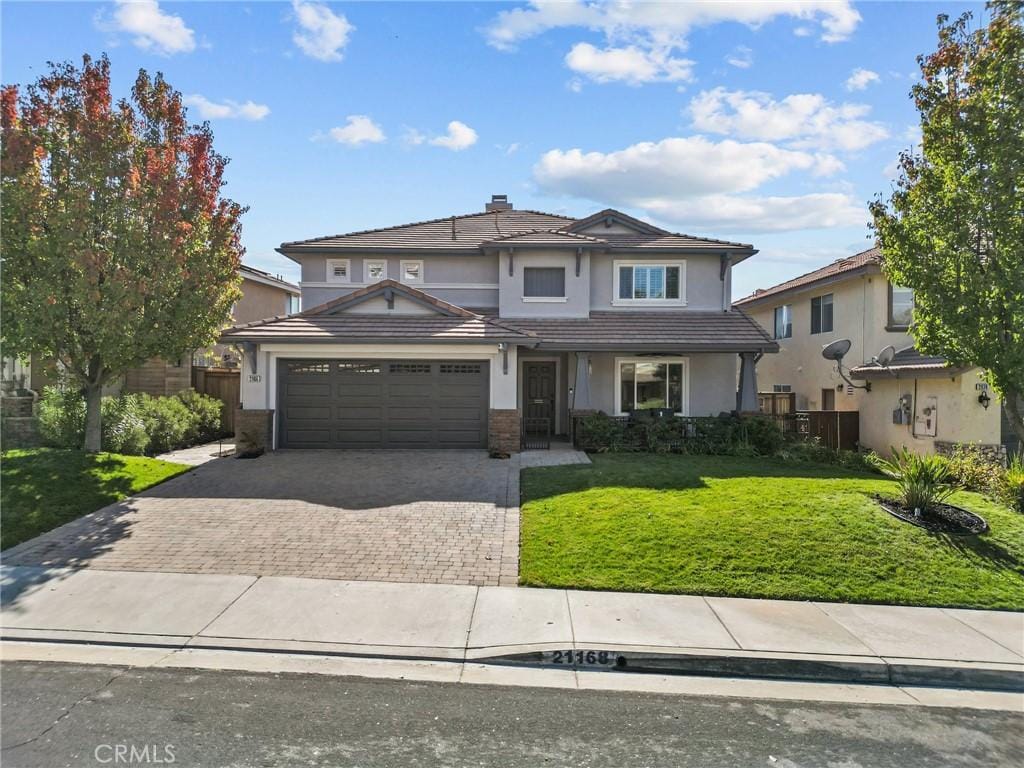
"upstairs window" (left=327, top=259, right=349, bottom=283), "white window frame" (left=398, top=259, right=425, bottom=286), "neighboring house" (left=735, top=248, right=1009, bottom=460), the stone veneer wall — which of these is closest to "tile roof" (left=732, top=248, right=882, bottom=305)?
"neighboring house" (left=735, top=248, right=1009, bottom=460)

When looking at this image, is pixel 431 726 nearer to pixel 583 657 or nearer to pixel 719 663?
pixel 583 657

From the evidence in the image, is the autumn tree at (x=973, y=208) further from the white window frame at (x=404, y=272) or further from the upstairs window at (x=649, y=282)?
the white window frame at (x=404, y=272)

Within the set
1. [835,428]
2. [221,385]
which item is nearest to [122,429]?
[221,385]

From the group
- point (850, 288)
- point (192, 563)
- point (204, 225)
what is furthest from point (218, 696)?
point (850, 288)

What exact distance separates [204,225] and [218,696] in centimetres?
1040

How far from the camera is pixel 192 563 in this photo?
25.2ft

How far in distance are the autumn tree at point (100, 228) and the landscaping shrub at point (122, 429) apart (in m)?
0.89

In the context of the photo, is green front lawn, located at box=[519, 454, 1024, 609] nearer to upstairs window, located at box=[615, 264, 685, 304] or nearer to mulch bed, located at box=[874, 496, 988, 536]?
mulch bed, located at box=[874, 496, 988, 536]

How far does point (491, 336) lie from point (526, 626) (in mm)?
9192

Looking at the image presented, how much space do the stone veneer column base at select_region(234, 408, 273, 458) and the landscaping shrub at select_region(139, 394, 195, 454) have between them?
1940mm

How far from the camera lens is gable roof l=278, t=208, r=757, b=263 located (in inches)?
706

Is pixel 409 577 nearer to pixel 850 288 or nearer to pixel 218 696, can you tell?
pixel 218 696

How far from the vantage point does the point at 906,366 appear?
16031mm

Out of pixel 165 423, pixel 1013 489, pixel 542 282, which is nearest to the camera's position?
pixel 1013 489
